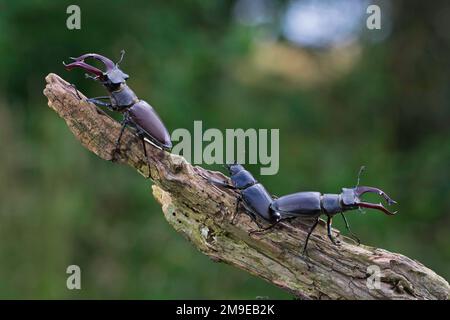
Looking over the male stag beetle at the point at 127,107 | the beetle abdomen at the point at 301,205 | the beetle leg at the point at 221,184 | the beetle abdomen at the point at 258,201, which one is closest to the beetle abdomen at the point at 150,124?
the male stag beetle at the point at 127,107

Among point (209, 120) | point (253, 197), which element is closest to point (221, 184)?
point (253, 197)

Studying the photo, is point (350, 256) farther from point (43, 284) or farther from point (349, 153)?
point (349, 153)

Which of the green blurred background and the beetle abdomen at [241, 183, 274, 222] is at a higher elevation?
the green blurred background

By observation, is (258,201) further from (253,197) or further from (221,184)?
(221,184)

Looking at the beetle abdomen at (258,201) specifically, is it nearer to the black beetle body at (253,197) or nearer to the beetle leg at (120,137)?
the black beetle body at (253,197)

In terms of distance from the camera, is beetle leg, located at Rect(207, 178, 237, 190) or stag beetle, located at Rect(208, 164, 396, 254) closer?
stag beetle, located at Rect(208, 164, 396, 254)

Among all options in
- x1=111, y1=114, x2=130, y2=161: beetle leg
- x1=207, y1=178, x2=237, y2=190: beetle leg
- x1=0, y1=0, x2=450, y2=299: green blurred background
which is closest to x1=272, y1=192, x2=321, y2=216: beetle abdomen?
x1=207, y1=178, x2=237, y2=190: beetle leg

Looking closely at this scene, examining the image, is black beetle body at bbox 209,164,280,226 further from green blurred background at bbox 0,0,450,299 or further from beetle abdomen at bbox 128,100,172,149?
green blurred background at bbox 0,0,450,299
